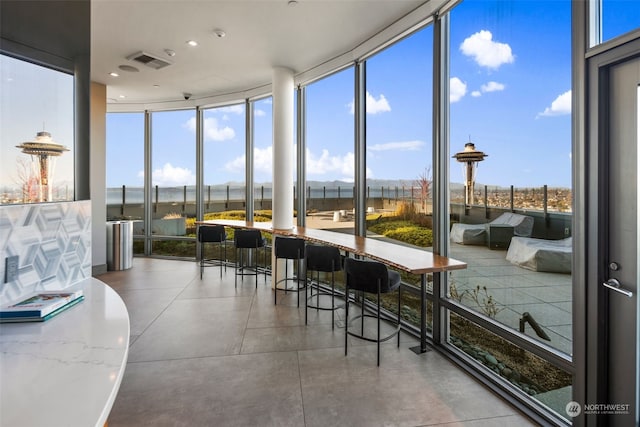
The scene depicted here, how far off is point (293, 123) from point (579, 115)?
3934 mm

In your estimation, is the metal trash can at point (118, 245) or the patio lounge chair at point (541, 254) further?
the metal trash can at point (118, 245)

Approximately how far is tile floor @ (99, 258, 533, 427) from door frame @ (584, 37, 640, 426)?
56 centimetres

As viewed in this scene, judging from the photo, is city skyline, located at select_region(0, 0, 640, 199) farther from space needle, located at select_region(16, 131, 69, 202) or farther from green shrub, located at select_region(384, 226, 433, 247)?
green shrub, located at select_region(384, 226, 433, 247)

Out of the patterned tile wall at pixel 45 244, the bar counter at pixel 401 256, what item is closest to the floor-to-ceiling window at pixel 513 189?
the bar counter at pixel 401 256

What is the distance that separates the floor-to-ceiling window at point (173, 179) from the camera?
22.5 ft

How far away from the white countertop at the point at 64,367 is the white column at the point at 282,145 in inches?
141

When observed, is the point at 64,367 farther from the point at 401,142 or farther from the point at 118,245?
the point at 118,245

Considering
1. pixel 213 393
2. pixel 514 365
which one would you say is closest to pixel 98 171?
pixel 213 393

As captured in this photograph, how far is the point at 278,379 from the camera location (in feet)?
8.25

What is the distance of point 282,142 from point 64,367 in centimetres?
423

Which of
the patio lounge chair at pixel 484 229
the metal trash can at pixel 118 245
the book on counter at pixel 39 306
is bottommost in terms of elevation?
the metal trash can at pixel 118 245

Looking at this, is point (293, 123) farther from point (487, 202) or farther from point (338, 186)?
point (487, 202)

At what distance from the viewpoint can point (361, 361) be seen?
2816 millimetres

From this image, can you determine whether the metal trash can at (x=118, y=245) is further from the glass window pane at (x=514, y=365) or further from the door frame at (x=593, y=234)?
the door frame at (x=593, y=234)
